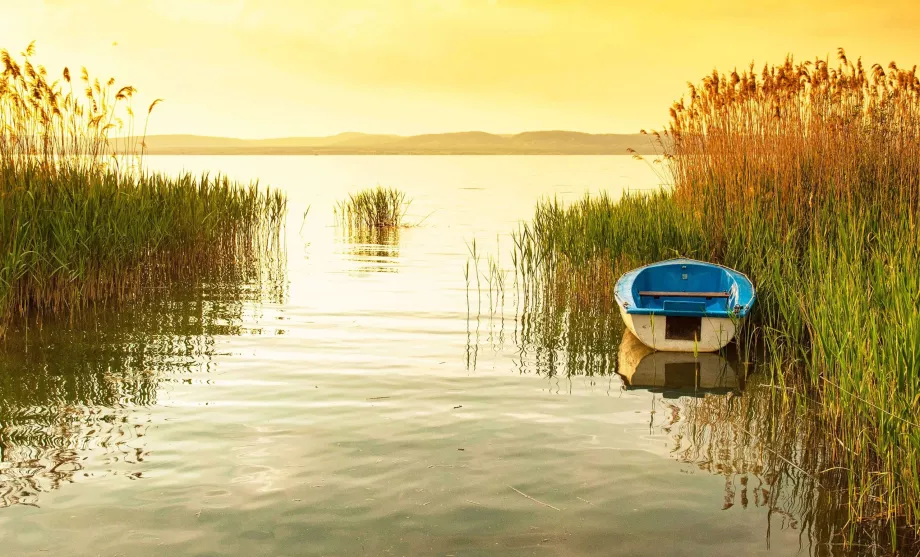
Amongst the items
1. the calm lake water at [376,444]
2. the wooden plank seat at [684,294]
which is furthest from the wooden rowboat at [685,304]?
the calm lake water at [376,444]

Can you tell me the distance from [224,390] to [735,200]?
663 centimetres

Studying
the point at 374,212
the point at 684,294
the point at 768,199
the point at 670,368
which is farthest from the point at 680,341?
the point at 374,212

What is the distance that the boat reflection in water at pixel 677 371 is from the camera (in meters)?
7.54

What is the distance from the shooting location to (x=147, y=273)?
12.0 meters

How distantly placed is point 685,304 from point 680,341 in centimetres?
38

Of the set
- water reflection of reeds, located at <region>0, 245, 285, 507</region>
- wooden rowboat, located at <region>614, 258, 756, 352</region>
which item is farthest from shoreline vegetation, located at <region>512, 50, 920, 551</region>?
water reflection of reeds, located at <region>0, 245, 285, 507</region>

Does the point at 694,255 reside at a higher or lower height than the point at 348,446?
higher

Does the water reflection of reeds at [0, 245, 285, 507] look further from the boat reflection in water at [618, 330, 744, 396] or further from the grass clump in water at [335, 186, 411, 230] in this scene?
the grass clump in water at [335, 186, 411, 230]

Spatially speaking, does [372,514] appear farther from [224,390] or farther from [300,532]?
[224,390]

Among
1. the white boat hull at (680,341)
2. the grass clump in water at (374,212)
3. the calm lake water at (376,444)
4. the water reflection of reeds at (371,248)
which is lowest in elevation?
the calm lake water at (376,444)

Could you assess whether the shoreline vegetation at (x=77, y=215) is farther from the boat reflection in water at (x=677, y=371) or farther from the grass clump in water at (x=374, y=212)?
the grass clump in water at (x=374, y=212)

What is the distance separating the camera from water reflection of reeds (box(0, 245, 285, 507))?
539cm

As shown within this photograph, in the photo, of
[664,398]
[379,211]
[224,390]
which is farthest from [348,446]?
[379,211]

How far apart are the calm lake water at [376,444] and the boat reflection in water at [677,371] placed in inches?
1.5
